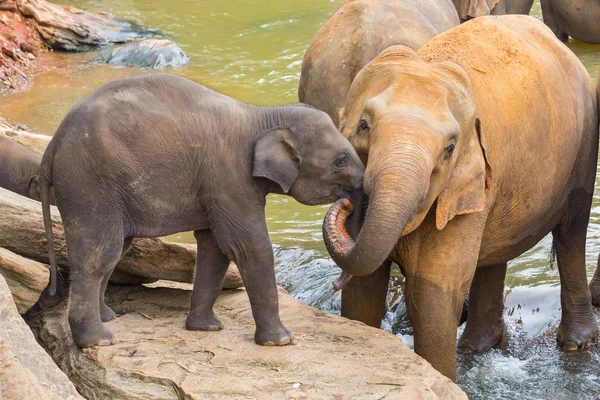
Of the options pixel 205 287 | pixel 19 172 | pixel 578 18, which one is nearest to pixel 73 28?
pixel 578 18

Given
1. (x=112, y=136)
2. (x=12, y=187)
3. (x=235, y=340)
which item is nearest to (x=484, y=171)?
(x=235, y=340)

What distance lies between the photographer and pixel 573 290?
6.66m

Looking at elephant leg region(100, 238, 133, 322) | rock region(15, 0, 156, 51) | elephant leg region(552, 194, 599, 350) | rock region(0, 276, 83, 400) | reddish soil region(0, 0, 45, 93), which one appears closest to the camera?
rock region(0, 276, 83, 400)

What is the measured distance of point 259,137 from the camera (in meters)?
4.79

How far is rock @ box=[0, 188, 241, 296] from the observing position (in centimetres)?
527

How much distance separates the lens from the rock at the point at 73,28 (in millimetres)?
14625

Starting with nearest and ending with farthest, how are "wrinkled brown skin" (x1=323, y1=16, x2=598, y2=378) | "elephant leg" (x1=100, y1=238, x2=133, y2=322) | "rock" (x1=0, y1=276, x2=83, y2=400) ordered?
"rock" (x1=0, y1=276, x2=83, y2=400) → "wrinkled brown skin" (x1=323, y1=16, x2=598, y2=378) → "elephant leg" (x1=100, y1=238, x2=133, y2=322)

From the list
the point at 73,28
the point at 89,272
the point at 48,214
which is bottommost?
the point at 73,28

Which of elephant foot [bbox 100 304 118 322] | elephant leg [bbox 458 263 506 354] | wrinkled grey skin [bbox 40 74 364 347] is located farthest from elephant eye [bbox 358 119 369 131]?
elephant leg [bbox 458 263 506 354]

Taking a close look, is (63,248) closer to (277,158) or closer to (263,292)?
(263,292)

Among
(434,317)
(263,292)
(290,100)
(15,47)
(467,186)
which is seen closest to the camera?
(263,292)

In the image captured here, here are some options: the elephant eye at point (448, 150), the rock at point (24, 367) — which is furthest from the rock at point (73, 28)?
the rock at point (24, 367)

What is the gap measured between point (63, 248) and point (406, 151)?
186 cm

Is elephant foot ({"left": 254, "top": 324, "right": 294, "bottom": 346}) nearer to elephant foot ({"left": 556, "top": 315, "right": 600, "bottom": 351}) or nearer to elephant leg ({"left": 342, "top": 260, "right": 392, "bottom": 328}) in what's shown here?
elephant leg ({"left": 342, "top": 260, "right": 392, "bottom": 328})
